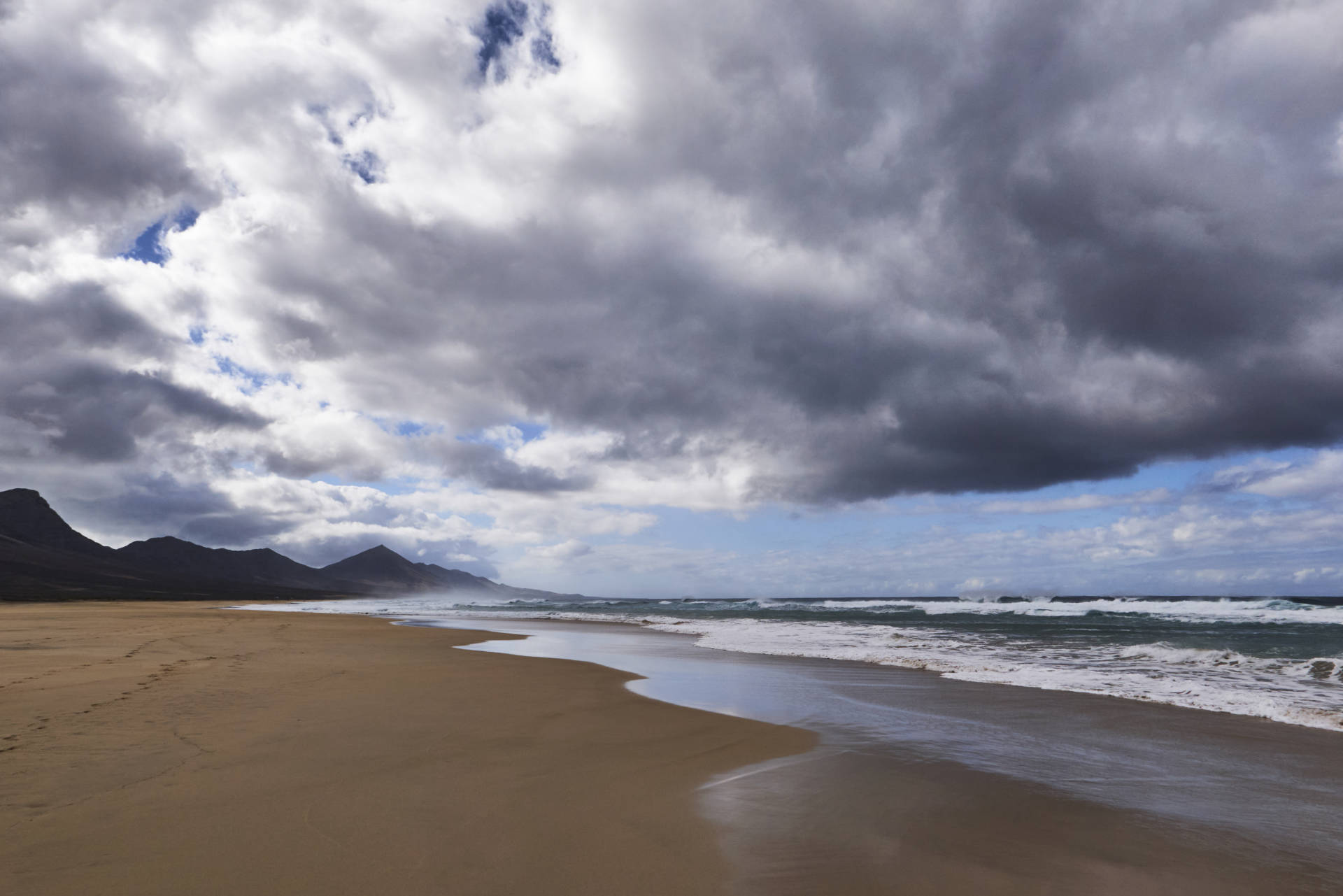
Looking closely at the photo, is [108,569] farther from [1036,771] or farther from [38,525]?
[1036,771]

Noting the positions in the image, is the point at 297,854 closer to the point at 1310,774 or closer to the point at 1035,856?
the point at 1035,856

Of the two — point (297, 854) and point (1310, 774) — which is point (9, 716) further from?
point (1310, 774)

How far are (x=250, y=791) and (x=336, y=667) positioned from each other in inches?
329

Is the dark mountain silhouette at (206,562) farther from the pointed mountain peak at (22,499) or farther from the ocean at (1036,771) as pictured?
the ocean at (1036,771)

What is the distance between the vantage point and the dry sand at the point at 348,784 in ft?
11.6

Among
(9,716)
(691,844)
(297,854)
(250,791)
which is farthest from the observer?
(9,716)

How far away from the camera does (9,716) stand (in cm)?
663

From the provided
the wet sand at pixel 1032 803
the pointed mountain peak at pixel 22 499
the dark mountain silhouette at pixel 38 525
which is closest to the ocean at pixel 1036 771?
the wet sand at pixel 1032 803

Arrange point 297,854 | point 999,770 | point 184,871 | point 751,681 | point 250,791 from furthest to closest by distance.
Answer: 1. point 751,681
2. point 999,770
3. point 250,791
4. point 297,854
5. point 184,871

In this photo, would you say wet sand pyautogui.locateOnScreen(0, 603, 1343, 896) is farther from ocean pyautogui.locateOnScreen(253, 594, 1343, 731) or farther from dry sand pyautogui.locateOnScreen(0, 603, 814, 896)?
ocean pyautogui.locateOnScreen(253, 594, 1343, 731)

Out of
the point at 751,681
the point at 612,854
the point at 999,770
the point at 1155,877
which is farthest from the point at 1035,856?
the point at 751,681

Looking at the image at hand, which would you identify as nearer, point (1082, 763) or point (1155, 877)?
point (1155, 877)

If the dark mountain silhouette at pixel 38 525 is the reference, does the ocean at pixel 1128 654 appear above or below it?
below

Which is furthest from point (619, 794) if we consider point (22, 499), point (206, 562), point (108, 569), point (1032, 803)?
point (206, 562)
